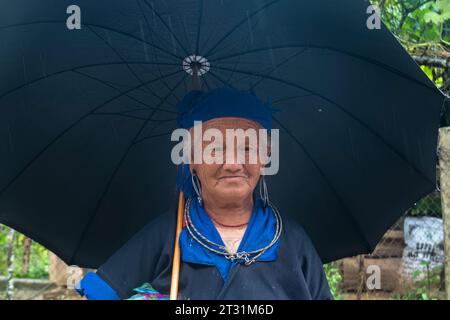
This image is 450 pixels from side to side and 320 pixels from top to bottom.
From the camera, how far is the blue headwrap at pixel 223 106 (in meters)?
2.23

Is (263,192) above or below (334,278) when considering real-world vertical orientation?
above

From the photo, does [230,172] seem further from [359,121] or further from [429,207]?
[429,207]

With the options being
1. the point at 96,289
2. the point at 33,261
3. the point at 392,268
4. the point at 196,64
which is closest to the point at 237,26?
the point at 196,64

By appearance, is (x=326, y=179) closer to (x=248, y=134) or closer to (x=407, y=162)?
(x=407, y=162)

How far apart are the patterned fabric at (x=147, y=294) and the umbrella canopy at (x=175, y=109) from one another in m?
0.65

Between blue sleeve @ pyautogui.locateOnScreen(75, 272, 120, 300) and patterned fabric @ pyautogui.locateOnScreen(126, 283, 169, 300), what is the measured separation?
81 millimetres

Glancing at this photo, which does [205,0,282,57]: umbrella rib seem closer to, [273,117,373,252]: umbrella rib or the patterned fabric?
[273,117,373,252]: umbrella rib

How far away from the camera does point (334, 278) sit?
588cm

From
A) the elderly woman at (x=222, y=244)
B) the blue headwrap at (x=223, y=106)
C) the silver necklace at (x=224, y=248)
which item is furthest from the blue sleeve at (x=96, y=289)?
the blue headwrap at (x=223, y=106)

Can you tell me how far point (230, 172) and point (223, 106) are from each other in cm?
28

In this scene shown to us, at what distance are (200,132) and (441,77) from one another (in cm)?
252

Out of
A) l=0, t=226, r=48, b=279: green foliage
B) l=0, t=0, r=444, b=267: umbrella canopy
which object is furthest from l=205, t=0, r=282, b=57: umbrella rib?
l=0, t=226, r=48, b=279: green foliage

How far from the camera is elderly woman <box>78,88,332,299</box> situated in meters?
2.12

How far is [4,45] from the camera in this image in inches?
82.8
